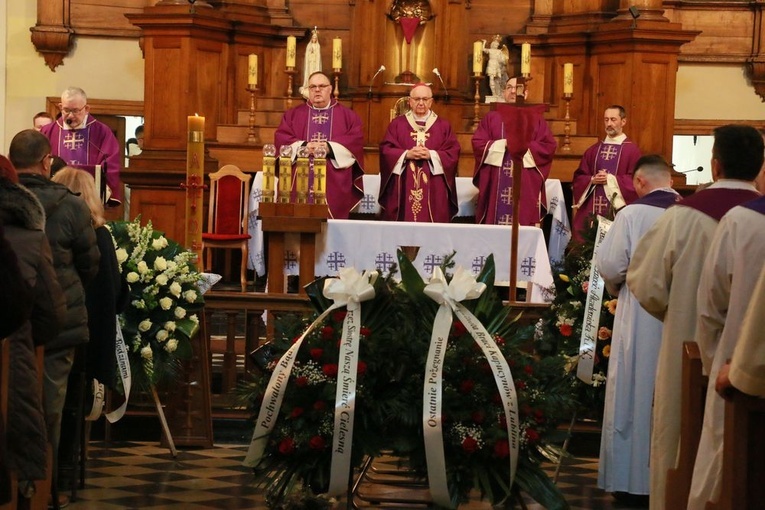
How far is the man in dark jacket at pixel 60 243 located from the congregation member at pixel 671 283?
2.45 metres

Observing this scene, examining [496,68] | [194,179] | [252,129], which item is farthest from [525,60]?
[194,179]

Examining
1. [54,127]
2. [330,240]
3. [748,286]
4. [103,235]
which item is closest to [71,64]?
[54,127]

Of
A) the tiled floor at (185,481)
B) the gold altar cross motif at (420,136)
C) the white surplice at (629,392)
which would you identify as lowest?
the tiled floor at (185,481)

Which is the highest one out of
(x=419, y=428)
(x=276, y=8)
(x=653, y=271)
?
(x=276, y=8)

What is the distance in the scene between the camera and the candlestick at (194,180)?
31.5ft

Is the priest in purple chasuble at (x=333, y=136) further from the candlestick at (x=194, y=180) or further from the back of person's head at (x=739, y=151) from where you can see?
the back of person's head at (x=739, y=151)

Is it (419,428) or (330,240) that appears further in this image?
(330,240)

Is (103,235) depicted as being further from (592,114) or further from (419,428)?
(592,114)

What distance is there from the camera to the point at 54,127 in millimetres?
13359

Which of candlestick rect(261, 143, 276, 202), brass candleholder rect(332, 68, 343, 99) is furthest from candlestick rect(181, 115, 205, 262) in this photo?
brass candleholder rect(332, 68, 343, 99)

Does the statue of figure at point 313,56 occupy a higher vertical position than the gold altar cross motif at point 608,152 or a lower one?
higher

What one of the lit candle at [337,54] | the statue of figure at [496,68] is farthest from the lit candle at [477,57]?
the lit candle at [337,54]

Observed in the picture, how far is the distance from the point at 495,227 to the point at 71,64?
242 inches

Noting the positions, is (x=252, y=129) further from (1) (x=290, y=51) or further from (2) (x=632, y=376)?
(2) (x=632, y=376)
